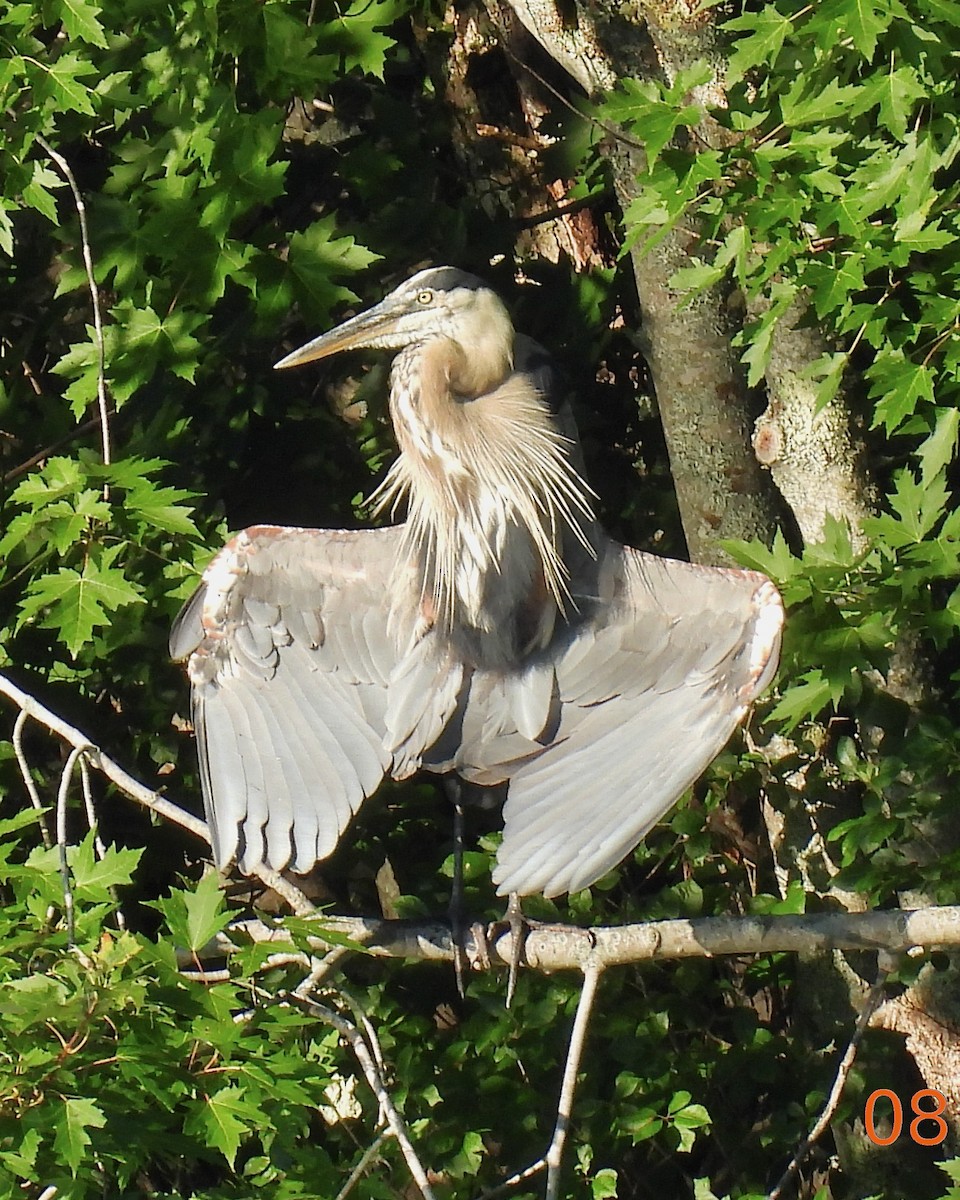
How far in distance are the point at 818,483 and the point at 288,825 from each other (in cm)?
118

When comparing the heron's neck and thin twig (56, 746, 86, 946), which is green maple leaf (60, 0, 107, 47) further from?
thin twig (56, 746, 86, 946)

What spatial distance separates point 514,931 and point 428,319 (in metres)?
1.14

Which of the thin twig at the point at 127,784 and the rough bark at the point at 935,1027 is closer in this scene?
the thin twig at the point at 127,784

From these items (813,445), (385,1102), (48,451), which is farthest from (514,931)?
(48,451)

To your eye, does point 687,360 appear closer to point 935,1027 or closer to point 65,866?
point 935,1027

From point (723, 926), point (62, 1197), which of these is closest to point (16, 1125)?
point (62, 1197)

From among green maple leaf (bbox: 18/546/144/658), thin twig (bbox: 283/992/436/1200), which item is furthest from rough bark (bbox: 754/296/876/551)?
thin twig (bbox: 283/992/436/1200)

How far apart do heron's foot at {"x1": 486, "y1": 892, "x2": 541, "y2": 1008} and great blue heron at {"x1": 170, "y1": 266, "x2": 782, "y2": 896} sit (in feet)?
0.40

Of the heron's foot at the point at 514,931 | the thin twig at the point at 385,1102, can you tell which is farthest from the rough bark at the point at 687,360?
the thin twig at the point at 385,1102

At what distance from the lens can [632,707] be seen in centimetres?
287

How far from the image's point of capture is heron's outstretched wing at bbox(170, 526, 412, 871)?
106 inches

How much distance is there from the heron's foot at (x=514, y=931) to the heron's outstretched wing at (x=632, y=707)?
0.08 metres

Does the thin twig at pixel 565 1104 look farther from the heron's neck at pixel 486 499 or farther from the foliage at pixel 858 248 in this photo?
the heron's neck at pixel 486 499

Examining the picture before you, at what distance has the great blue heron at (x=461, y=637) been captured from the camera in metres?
2.72
